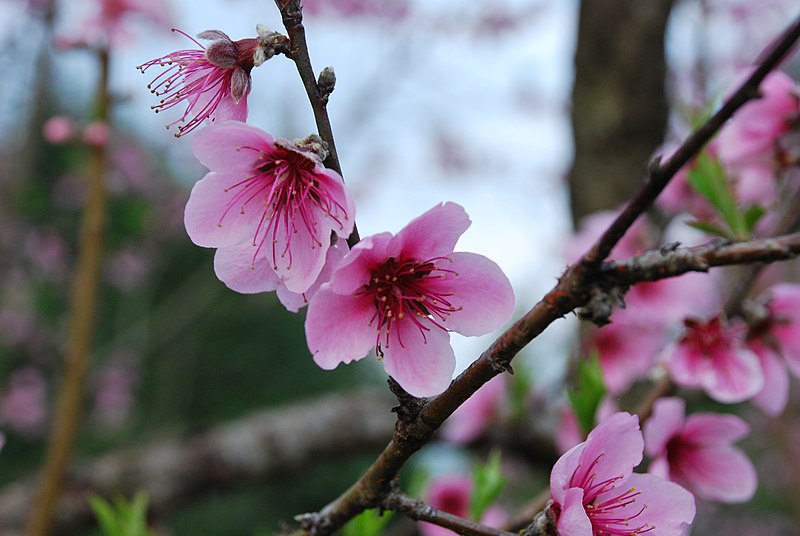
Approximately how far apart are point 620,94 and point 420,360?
1326mm

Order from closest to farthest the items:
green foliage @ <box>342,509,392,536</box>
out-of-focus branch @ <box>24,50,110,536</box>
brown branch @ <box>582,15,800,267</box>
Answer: brown branch @ <box>582,15,800,267</box>, green foliage @ <box>342,509,392,536</box>, out-of-focus branch @ <box>24,50,110,536</box>

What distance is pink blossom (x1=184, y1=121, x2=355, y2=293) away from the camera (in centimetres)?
52

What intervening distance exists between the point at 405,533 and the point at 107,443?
446 cm

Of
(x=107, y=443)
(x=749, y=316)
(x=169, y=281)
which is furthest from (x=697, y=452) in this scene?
(x=169, y=281)

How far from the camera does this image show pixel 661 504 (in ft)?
1.66

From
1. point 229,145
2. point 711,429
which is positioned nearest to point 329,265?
point 229,145

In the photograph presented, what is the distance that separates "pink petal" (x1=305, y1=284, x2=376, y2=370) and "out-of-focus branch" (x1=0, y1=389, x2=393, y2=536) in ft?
4.39

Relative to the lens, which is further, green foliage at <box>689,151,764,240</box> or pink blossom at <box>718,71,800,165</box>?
pink blossom at <box>718,71,800,165</box>

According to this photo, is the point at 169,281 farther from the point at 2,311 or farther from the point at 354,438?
the point at 354,438

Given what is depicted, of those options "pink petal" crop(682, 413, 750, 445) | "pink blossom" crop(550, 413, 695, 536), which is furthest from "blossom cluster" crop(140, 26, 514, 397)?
"pink petal" crop(682, 413, 750, 445)

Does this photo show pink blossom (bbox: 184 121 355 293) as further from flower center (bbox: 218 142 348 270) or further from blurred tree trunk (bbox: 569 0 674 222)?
blurred tree trunk (bbox: 569 0 674 222)

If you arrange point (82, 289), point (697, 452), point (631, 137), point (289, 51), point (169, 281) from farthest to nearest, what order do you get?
1. point (169, 281)
2. point (631, 137)
3. point (82, 289)
4. point (697, 452)
5. point (289, 51)

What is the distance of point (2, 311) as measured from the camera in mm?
4145

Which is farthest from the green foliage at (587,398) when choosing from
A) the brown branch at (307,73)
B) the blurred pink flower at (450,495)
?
the blurred pink flower at (450,495)
